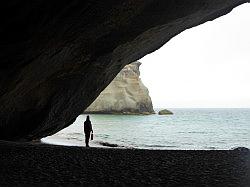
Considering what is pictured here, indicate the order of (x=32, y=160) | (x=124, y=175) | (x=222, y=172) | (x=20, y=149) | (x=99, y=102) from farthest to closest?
(x=99, y=102) → (x=20, y=149) → (x=32, y=160) → (x=222, y=172) → (x=124, y=175)

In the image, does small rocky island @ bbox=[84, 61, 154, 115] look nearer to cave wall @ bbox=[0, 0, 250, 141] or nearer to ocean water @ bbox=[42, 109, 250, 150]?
ocean water @ bbox=[42, 109, 250, 150]

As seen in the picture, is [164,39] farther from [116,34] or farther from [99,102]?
[99,102]

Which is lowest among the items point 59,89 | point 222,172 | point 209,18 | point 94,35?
point 222,172

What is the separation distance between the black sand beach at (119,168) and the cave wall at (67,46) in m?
3.06

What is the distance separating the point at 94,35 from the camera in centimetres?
1291

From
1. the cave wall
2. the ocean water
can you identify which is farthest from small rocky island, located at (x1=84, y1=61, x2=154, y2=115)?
the cave wall

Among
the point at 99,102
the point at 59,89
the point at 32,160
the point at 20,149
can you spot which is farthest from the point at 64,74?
the point at 99,102

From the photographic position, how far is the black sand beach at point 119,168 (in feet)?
24.2

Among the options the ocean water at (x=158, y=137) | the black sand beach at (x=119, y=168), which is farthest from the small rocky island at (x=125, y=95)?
the black sand beach at (x=119, y=168)

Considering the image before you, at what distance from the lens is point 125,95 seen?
305ft

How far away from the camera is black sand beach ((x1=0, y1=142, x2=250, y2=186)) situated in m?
7.38

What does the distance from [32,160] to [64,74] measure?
6.58m

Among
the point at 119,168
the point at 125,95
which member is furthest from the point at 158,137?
the point at 125,95

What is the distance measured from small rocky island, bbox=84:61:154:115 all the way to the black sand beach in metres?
80.2
